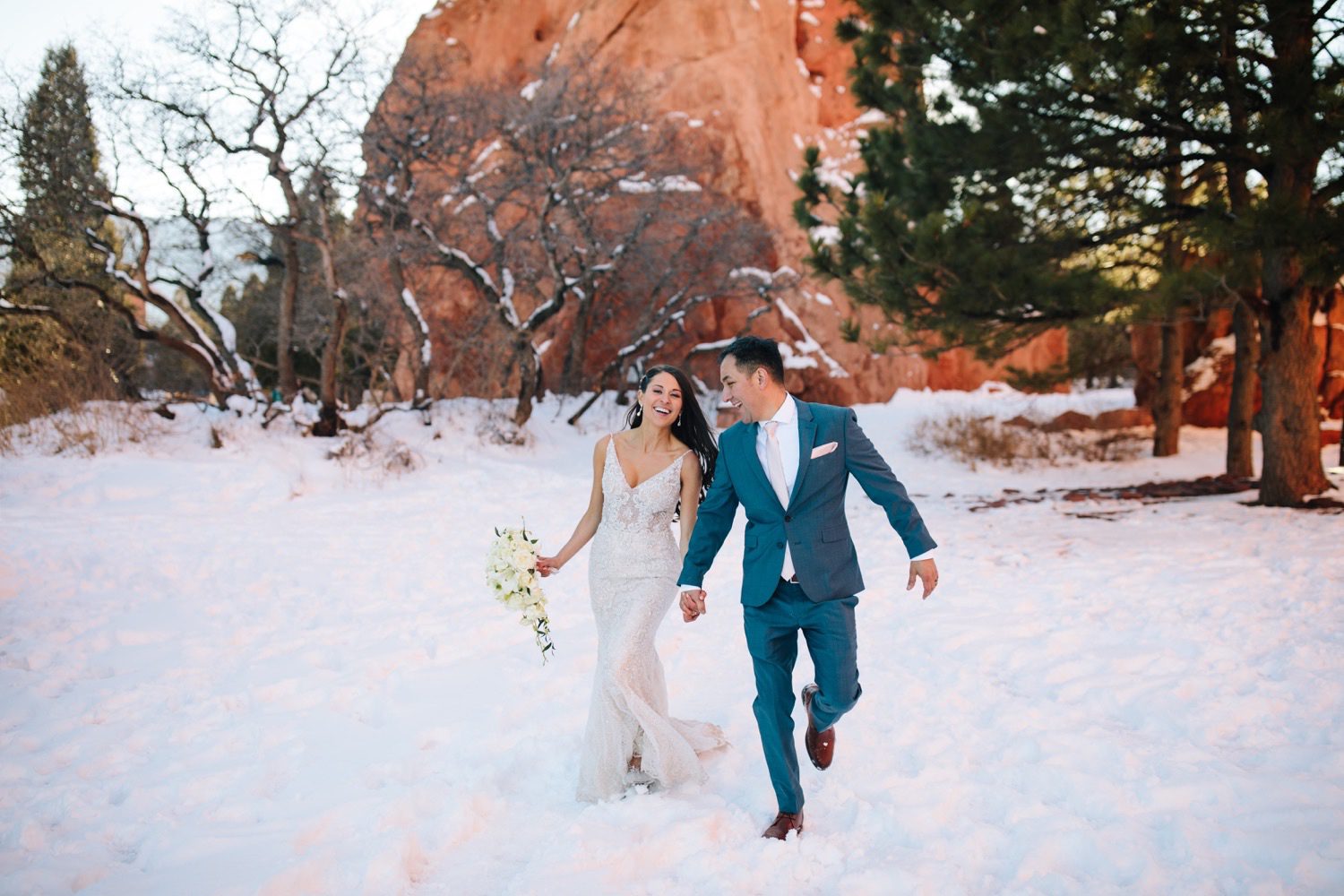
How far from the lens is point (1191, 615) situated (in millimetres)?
5742

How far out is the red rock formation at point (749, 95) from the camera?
25.6 meters

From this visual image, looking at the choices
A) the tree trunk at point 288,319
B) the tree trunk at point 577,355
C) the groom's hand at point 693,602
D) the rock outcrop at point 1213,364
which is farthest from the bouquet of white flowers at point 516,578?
the tree trunk at point 577,355

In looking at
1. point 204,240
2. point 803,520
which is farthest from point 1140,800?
point 204,240

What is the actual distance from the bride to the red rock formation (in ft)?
68.3

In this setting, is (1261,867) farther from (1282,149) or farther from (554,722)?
(1282,149)

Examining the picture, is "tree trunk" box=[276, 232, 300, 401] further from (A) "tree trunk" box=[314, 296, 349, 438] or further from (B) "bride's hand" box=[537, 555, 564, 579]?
(B) "bride's hand" box=[537, 555, 564, 579]

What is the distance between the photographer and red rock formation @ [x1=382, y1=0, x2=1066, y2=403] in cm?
2562

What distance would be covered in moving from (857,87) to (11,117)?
40.2 ft

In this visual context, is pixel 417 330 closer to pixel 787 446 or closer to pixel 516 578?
pixel 516 578

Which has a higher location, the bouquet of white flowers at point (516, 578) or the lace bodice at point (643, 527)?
the lace bodice at point (643, 527)

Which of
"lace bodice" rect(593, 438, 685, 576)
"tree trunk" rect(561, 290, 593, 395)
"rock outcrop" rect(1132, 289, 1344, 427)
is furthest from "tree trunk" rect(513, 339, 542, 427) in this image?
"lace bodice" rect(593, 438, 685, 576)

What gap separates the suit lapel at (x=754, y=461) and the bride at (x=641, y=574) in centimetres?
56

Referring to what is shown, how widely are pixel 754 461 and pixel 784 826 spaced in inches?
53.0

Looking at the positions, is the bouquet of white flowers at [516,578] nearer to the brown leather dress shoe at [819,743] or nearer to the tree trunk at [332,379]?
the brown leather dress shoe at [819,743]
